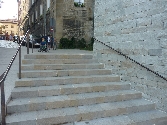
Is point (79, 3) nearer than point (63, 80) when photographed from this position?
No

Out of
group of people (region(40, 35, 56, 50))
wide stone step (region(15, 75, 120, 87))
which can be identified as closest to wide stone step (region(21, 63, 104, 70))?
wide stone step (region(15, 75, 120, 87))

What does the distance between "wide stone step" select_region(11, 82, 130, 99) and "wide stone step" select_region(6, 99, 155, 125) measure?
555mm

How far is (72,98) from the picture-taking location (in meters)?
4.32

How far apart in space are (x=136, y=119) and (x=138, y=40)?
217 cm

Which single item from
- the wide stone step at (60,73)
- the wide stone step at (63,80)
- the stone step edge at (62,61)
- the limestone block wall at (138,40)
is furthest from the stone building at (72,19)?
the wide stone step at (63,80)

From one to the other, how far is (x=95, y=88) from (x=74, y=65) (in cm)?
124

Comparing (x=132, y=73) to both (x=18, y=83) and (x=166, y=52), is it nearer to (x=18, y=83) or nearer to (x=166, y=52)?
(x=166, y=52)

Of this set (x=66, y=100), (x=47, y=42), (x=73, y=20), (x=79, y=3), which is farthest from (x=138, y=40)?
(x=79, y=3)

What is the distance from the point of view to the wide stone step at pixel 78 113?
358cm

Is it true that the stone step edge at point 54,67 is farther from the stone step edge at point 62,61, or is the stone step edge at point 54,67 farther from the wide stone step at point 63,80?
the wide stone step at point 63,80

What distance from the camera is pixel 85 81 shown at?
5.18 metres

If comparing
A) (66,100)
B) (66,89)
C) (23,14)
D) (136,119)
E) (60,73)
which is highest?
(23,14)

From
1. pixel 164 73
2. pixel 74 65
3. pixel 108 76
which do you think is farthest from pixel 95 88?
pixel 164 73

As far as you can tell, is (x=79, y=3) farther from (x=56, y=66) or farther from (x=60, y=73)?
(x=60, y=73)
